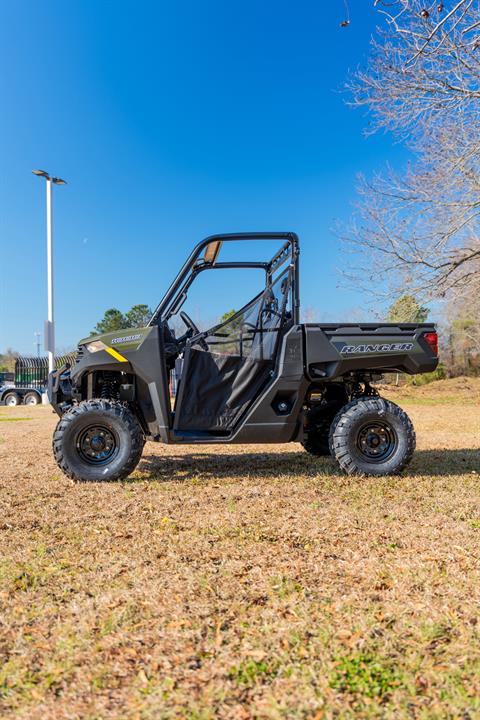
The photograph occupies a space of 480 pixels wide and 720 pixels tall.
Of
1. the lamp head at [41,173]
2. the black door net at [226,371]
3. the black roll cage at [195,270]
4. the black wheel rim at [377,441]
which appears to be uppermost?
the lamp head at [41,173]

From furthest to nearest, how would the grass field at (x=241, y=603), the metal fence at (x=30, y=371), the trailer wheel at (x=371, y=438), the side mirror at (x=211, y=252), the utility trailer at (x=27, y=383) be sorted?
the metal fence at (x=30, y=371) < the utility trailer at (x=27, y=383) < the side mirror at (x=211, y=252) < the trailer wheel at (x=371, y=438) < the grass field at (x=241, y=603)

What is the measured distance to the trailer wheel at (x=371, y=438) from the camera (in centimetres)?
473

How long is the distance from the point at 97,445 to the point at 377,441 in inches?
103

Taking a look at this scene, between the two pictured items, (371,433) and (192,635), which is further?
(371,433)

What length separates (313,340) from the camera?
4.75 meters

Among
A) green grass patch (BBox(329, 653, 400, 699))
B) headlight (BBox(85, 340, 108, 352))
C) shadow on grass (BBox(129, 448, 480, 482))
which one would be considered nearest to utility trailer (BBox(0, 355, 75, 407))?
shadow on grass (BBox(129, 448, 480, 482))

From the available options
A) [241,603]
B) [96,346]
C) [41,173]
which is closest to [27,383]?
[41,173]

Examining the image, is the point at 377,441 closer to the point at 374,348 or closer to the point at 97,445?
the point at 374,348

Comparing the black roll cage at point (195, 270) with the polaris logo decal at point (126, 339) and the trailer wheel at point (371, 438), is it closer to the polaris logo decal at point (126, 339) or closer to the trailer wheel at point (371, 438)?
the polaris logo decal at point (126, 339)

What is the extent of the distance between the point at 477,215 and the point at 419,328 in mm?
5252

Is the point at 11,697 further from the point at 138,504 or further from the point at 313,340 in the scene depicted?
the point at 313,340

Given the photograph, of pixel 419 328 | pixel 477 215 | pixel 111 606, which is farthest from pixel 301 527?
pixel 477 215

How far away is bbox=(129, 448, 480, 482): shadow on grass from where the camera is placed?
17.0ft

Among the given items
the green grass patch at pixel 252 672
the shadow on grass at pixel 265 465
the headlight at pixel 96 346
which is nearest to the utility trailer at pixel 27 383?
the shadow on grass at pixel 265 465
